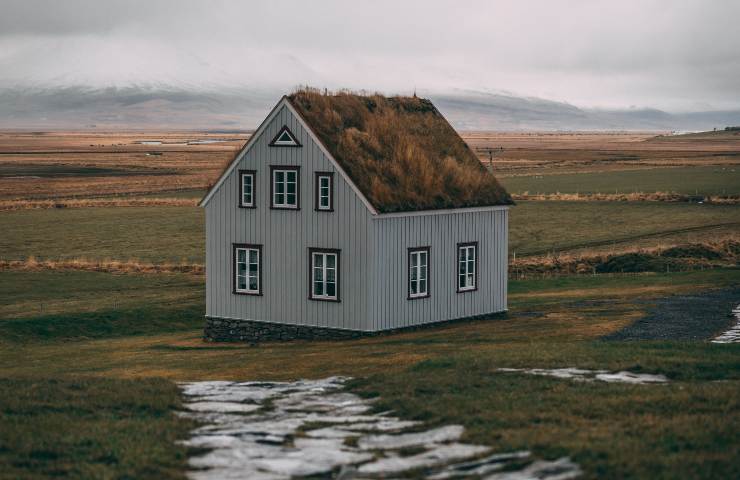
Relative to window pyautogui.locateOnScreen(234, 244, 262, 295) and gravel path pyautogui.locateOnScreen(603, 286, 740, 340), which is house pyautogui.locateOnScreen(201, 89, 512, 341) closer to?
window pyautogui.locateOnScreen(234, 244, 262, 295)

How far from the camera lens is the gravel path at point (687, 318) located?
32656 mm

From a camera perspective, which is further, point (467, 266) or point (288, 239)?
point (467, 266)

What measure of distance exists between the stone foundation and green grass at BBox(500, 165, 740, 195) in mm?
57754

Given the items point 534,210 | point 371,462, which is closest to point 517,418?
point 371,462

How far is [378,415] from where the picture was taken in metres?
18.5

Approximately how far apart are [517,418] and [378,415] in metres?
2.42

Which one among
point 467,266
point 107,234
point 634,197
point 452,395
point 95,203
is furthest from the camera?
point 95,203

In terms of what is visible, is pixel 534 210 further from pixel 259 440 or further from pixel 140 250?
pixel 259 440

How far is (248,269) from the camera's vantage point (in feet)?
135

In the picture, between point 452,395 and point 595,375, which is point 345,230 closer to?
point 595,375

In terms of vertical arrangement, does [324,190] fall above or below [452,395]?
above

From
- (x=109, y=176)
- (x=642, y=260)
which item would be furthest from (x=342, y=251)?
(x=109, y=176)

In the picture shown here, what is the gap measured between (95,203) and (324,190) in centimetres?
6063

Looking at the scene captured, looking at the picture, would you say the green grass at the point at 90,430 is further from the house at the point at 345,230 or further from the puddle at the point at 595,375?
the house at the point at 345,230
